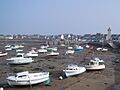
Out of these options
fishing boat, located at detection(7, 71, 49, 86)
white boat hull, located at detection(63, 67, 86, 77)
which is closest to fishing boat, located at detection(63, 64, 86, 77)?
white boat hull, located at detection(63, 67, 86, 77)

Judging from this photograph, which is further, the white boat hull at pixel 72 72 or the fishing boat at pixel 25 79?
the white boat hull at pixel 72 72

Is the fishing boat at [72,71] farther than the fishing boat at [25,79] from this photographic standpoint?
Yes

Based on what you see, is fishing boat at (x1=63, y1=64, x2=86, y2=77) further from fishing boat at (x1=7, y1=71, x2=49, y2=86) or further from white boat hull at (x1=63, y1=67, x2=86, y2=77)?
fishing boat at (x1=7, y1=71, x2=49, y2=86)

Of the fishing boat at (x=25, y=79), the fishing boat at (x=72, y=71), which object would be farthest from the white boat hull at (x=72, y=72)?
the fishing boat at (x=25, y=79)

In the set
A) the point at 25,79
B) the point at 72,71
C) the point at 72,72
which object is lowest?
the point at 72,72

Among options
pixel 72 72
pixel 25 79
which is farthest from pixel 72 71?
pixel 25 79

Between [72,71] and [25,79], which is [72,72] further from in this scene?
[25,79]

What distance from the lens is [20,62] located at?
153 ft

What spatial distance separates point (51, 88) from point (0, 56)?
37293 mm

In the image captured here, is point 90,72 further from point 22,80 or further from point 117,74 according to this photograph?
point 22,80

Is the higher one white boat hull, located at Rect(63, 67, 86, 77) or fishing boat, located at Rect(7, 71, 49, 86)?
fishing boat, located at Rect(7, 71, 49, 86)

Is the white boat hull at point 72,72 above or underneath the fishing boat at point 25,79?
underneath

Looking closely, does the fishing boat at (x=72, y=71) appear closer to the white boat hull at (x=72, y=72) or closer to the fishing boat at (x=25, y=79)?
the white boat hull at (x=72, y=72)

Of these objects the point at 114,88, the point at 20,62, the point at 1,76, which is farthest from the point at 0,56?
the point at 114,88
